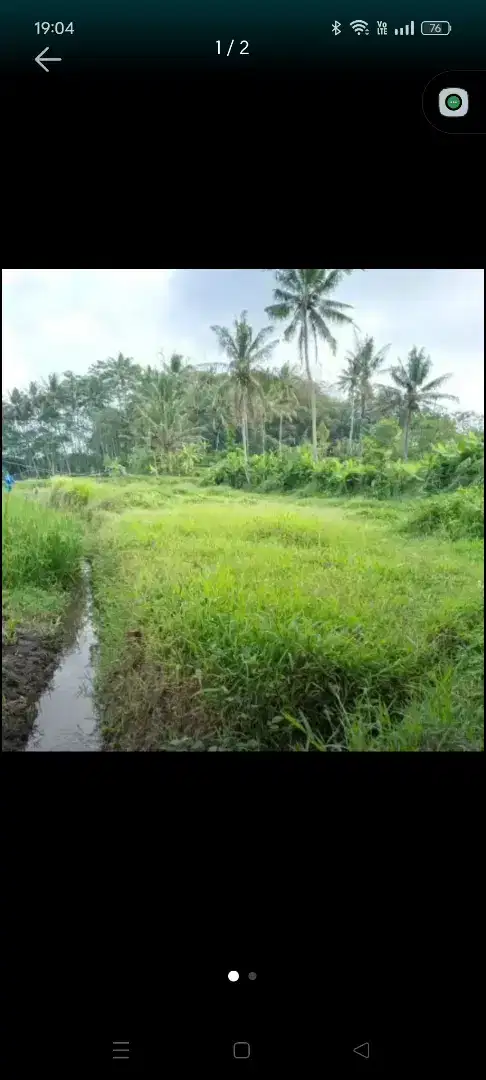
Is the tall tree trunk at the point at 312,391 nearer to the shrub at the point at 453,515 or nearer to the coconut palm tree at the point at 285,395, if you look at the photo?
the coconut palm tree at the point at 285,395

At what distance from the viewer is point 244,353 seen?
3.17 feet

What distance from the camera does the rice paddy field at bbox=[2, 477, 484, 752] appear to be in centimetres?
90

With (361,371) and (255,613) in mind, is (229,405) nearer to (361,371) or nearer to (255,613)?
(361,371)

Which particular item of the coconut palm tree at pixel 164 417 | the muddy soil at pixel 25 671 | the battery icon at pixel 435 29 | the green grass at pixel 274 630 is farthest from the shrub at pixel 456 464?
the muddy soil at pixel 25 671

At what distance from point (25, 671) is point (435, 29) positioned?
1279 millimetres

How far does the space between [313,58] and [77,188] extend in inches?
16.3

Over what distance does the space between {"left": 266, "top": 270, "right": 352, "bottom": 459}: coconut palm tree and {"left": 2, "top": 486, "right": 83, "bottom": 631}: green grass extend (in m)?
0.58

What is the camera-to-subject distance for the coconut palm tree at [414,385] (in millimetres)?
978
